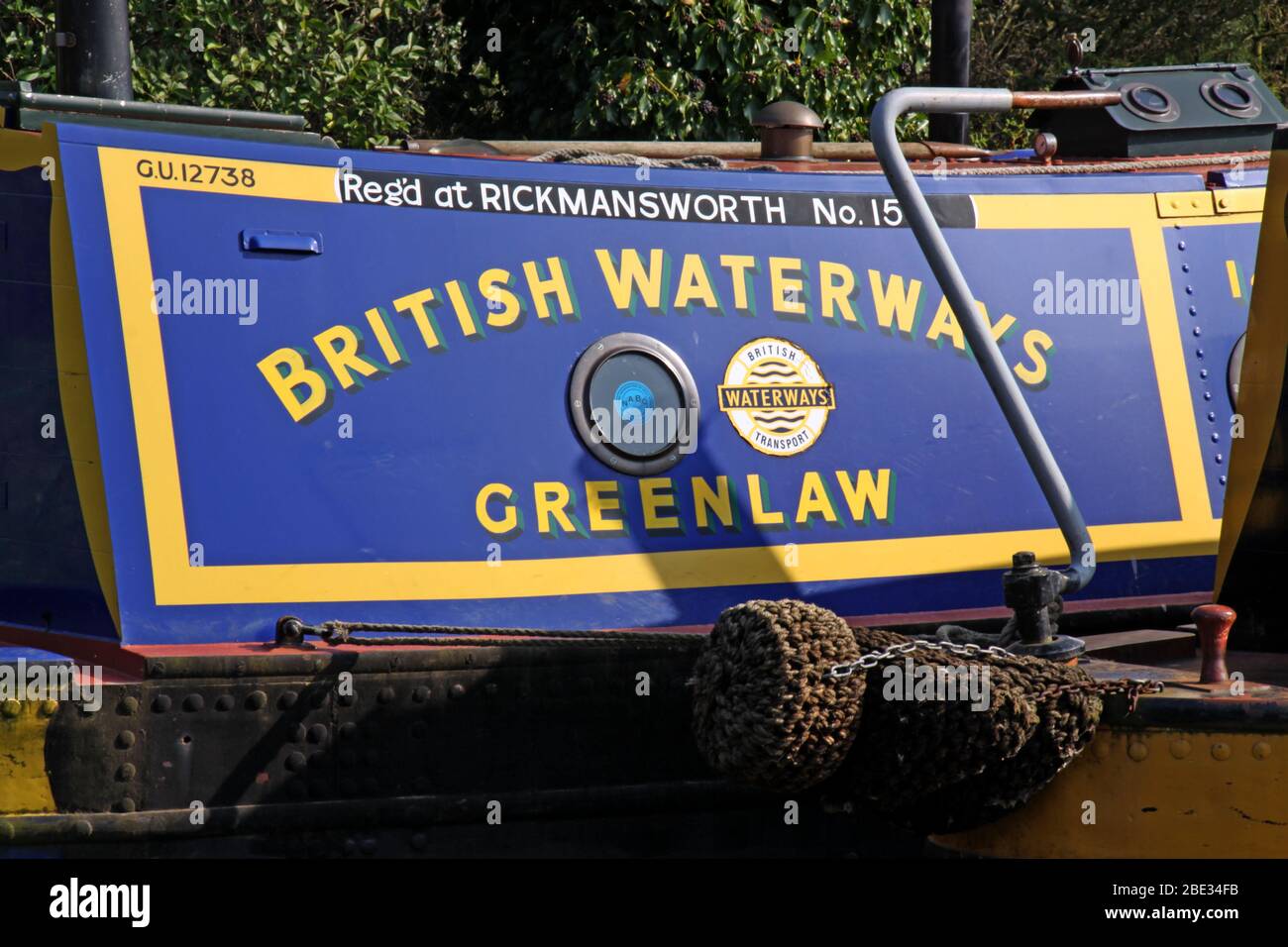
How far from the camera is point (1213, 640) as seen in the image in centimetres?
455

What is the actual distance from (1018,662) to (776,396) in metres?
1.17

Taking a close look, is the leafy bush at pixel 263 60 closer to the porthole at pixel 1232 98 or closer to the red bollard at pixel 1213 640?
the porthole at pixel 1232 98

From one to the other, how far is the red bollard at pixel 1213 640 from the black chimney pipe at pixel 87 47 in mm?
3700

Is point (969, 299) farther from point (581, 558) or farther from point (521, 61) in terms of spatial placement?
point (521, 61)

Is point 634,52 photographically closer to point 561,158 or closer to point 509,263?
point 561,158

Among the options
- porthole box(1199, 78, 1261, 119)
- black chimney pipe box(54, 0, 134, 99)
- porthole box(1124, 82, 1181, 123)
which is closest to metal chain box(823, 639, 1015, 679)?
porthole box(1124, 82, 1181, 123)

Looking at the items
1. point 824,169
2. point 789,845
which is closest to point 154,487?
point 789,845

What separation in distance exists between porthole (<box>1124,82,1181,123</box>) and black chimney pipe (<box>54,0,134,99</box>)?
349 centimetres

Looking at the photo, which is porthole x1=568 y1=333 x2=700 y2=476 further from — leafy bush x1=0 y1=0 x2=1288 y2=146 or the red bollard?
leafy bush x1=0 y1=0 x2=1288 y2=146

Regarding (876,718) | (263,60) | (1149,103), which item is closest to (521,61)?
(263,60)

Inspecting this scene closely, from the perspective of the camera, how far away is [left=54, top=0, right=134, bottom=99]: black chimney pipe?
224 inches

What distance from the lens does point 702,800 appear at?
478cm

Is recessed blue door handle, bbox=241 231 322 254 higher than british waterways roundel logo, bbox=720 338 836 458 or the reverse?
higher
